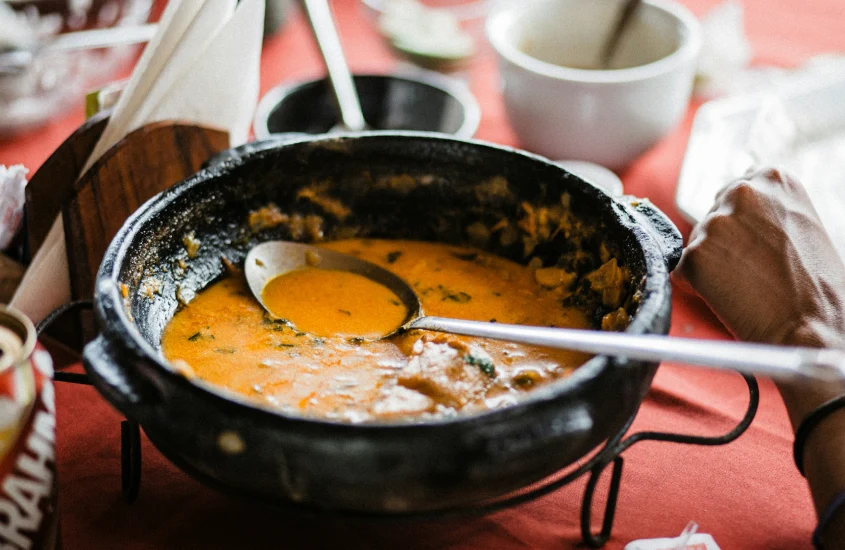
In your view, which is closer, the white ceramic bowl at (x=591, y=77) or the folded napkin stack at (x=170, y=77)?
the folded napkin stack at (x=170, y=77)

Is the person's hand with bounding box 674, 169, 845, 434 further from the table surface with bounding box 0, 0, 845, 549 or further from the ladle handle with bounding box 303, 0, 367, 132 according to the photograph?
the ladle handle with bounding box 303, 0, 367, 132

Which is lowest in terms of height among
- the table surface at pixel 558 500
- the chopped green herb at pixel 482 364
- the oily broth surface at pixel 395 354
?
the table surface at pixel 558 500

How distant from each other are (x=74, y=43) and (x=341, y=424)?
1475 millimetres

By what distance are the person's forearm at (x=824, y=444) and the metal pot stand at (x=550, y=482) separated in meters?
0.06

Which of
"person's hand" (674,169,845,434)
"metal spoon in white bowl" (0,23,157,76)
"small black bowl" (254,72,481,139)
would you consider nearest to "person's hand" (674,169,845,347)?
"person's hand" (674,169,845,434)

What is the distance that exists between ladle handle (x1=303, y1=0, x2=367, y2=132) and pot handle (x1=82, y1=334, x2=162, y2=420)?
0.86m

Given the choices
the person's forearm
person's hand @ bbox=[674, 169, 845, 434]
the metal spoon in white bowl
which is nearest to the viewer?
the person's forearm

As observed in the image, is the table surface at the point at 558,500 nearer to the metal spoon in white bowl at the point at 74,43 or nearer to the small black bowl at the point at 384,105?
the small black bowl at the point at 384,105

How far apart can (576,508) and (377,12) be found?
162cm

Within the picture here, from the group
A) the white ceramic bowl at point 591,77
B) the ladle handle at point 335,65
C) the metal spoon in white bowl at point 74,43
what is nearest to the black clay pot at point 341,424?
the ladle handle at point 335,65

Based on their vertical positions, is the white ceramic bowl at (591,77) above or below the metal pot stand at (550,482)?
above

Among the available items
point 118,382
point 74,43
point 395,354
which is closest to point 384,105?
point 74,43

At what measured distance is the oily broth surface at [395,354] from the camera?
0.94 meters

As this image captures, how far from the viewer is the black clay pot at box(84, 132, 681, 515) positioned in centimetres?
69
